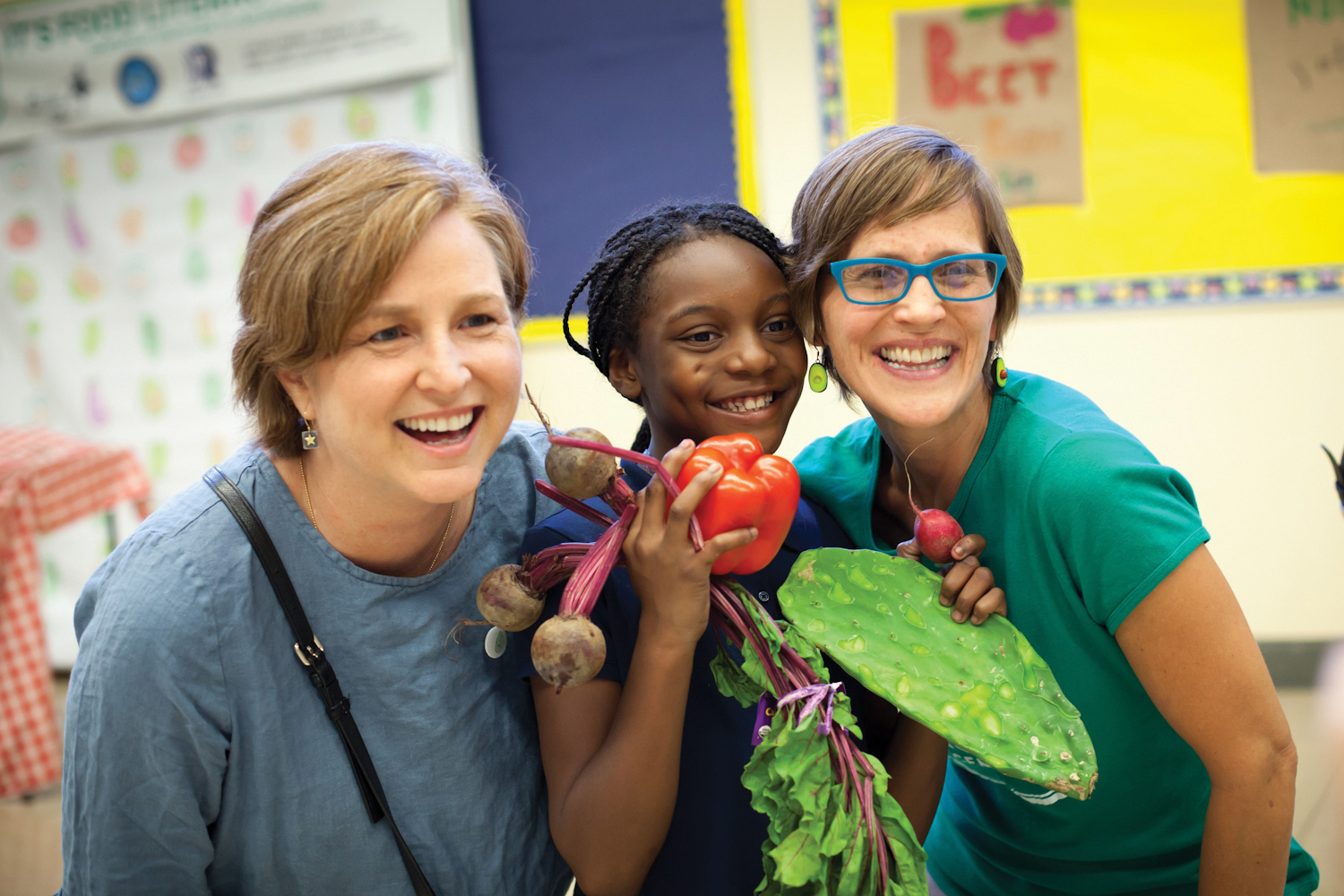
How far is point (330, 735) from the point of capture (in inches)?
45.1

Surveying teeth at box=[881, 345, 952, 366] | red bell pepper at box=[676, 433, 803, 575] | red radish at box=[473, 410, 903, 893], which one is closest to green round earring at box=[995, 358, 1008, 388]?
teeth at box=[881, 345, 952, 366]

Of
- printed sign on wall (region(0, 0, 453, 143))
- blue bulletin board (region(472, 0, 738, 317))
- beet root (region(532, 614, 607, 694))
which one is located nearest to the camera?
beet root (region(532, 614, 607, 694))


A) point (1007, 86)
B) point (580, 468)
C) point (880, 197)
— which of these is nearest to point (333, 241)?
point (580, 468)

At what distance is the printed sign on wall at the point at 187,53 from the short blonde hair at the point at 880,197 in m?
2.73

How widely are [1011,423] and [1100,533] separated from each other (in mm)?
228

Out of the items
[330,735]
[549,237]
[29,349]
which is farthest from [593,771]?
[29,349]

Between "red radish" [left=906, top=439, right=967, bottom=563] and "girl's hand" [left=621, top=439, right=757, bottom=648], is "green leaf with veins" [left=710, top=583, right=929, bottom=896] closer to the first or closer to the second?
"girl's hand" [left=621, top=439, right=757, bottom=648]

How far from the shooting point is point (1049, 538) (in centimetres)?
111

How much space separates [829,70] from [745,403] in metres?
2.51

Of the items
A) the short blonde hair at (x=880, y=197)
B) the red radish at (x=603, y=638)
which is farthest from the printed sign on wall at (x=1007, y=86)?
the red radish at (x=603, y=638)

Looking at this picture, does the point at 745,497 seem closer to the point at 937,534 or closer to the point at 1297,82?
the point at 937,534

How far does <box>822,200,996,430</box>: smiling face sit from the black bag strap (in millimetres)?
760

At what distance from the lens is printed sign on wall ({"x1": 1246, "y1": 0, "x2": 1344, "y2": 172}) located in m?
3.09

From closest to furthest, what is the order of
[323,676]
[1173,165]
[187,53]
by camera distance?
[323,676] → [1173,165] → [187,53]
